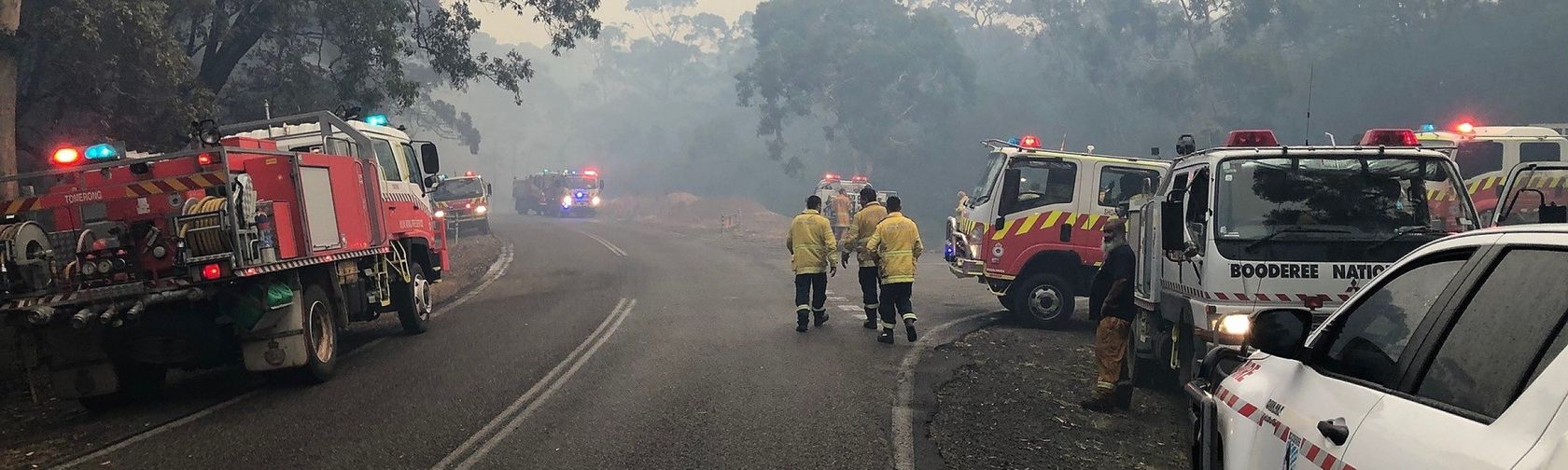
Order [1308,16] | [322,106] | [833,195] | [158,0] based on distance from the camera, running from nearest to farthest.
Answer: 1. [158,0]
2. [322,106]
3. [833,195]
4. [1308,16]

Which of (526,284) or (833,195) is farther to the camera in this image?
(833,195)

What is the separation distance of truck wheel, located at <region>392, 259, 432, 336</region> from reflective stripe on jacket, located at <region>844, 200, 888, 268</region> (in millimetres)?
5129

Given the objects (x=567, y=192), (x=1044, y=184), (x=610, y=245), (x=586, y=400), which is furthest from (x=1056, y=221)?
(x=567, y=192)

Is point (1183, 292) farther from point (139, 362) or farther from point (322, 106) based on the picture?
point (322, 106)

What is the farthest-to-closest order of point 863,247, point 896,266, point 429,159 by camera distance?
point 429,159 < point 863,247 < point 896,266

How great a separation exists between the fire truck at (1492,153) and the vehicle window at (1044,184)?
6520 millimetres

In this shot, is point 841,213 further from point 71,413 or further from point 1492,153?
point 71,413

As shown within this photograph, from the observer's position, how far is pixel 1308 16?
42125mm

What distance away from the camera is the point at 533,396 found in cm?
878

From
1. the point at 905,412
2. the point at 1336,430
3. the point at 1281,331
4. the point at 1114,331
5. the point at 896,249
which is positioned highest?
the point at 1281,331

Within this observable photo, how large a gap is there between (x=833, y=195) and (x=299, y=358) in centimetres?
2243

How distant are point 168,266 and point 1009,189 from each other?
9006 millimetres

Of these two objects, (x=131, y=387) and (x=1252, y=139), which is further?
(x=131, y=387)

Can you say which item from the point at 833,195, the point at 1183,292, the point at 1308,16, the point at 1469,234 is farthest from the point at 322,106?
the point at 1308,16
